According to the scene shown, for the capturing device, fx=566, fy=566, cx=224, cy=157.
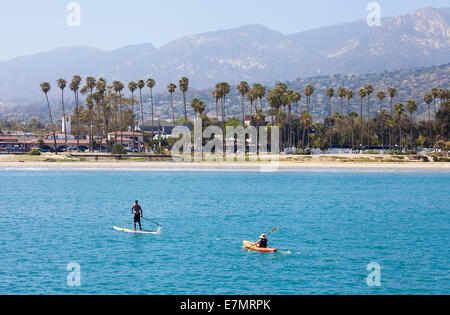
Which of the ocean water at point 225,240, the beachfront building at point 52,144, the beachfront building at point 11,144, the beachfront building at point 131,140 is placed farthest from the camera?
the beachfront building at point 131,140

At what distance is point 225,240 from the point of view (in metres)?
42.5

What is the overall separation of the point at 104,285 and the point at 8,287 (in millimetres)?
4754

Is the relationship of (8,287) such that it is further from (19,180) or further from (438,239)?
(19,180)

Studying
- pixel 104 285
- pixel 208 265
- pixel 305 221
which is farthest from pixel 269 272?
pixel 305 221

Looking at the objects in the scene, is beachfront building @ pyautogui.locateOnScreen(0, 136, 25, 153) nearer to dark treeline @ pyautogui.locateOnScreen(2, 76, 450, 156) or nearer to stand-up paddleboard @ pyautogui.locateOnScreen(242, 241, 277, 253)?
dark treeline @ pyautogui.locateOnScreen(2, 76, 450, 156)

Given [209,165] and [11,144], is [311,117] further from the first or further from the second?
[11,144]

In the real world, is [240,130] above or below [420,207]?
above

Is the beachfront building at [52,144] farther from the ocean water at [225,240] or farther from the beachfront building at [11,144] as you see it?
the ocean water at [225,240]

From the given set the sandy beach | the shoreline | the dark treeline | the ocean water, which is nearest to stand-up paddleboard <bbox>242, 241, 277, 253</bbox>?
the ocean water

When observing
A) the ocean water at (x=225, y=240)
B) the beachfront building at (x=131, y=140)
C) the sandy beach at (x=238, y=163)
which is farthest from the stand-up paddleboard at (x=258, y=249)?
the beachfront building at (x=131, y=140)

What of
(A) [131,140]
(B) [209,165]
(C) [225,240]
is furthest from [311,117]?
(C) [225,240]

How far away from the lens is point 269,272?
32.3 m

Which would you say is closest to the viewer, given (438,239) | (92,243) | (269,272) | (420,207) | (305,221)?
(269,272)

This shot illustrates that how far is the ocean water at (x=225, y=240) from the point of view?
29969 mm
